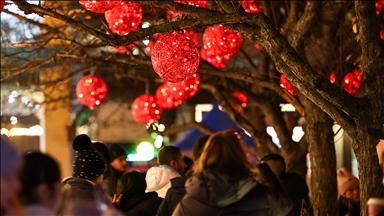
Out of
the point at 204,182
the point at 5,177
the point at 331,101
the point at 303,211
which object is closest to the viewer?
the point at 5,177

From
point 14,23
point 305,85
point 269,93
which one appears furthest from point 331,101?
point 14,23

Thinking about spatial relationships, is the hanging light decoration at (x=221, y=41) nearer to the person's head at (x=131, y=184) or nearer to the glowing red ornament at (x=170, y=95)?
the glowing red ornament at (x=170, y=95)

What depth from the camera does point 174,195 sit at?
191 inches

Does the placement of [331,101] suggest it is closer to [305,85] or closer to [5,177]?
[305,85]

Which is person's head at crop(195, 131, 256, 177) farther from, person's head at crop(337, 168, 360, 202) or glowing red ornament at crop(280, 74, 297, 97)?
person's head at crop(337, 168, 360, 202)

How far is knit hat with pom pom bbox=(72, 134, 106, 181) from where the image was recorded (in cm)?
575

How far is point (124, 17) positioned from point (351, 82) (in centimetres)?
270

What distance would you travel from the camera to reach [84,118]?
18.7 meters

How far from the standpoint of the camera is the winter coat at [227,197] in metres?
4.34

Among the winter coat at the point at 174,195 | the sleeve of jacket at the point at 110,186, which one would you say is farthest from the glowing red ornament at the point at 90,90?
the winter coat at the point at 174,195

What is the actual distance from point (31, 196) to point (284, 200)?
67.8 inches

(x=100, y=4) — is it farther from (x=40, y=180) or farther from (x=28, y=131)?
(x=28, y=131)

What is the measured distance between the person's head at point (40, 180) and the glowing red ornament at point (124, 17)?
15.3 feet

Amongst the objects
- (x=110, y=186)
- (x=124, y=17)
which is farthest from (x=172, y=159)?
(x=124, y=17)
